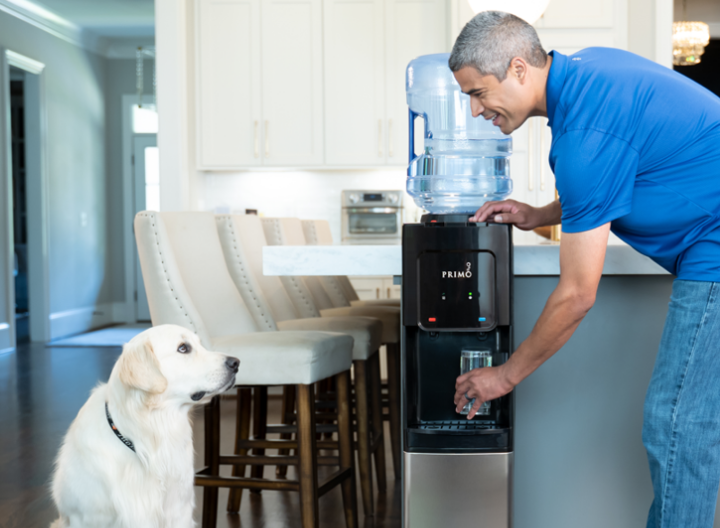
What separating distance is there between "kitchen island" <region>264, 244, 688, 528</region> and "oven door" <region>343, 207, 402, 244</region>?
3402 mm

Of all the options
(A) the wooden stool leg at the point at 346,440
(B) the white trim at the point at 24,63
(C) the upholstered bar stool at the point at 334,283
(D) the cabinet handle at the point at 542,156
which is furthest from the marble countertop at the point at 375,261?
(B) the white trim at the point at 24,63

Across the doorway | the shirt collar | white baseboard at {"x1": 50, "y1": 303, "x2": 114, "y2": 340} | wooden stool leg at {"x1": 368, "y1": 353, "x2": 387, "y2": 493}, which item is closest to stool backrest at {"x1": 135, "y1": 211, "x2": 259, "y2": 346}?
wooden stool leg at {"x1": 368, "y1": 353, "x2": 387, "y2": 493}

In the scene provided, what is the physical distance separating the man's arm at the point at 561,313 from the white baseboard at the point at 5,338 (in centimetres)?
572

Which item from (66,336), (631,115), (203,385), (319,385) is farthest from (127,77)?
(631,115)

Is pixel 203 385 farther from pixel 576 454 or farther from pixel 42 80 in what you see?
pixel 42 80

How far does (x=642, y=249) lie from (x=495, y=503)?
57cm

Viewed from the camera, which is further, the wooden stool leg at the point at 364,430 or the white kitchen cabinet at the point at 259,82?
the white kitchen cabinet at the point at 259,82

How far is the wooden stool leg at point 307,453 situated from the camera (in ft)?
5.76

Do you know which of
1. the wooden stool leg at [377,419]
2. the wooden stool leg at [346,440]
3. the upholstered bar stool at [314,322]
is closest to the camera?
the wooden stool leg at [346,440]

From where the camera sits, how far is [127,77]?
803 centimetres

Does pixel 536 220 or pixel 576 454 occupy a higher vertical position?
pixel 536 220

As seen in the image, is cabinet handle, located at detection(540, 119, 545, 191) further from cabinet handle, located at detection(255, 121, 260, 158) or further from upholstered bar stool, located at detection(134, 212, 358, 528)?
upholstered bar stool, located at detection(134, 212, 358, 528)

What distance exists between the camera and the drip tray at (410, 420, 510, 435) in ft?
4.36

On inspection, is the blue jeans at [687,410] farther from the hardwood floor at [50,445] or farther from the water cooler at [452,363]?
the hardwood floor at [50,445]
